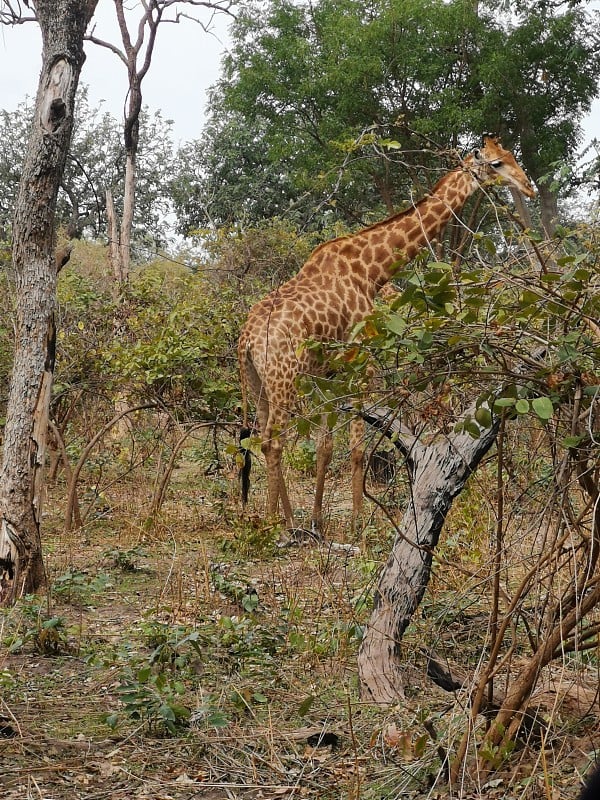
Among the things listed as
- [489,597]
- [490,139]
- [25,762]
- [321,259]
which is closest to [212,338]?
[321,259]

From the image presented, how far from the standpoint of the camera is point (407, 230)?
8492mm

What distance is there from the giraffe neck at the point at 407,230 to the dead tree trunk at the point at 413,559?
405 centimetres

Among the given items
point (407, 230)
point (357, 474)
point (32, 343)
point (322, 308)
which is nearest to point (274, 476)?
point (357, 474)

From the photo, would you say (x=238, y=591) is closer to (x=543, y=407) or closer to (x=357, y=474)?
(x=357, y=474)

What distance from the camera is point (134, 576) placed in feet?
22.6

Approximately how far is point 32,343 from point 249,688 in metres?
2.71

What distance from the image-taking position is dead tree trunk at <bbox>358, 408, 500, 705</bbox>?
14.4ft

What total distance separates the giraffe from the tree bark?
2239mm

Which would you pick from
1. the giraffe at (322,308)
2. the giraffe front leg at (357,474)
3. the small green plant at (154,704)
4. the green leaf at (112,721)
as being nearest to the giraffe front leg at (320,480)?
the giraffe at (322,308)

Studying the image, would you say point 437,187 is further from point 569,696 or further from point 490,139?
point 569,696

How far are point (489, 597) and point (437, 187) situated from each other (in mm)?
4170

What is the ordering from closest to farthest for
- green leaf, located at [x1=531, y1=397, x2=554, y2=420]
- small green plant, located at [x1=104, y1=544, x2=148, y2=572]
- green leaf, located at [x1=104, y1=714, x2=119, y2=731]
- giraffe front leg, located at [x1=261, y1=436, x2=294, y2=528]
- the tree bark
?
green leaf, located at [x1=531, y1=397, x2=554, y2=420], green leaf, located at [x1=104, y1=714, x2=119, y2=731], the tree bark, small green plant, located at [x1=104, y1=544, x2=148, y2=572], giraffe front leg, located at [x1=261, y1=436, x2=294, y2=528]

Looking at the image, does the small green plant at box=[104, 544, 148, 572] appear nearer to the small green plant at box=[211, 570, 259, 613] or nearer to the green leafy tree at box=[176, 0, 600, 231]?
the small green plant at box=[211, 570, 259, 613]

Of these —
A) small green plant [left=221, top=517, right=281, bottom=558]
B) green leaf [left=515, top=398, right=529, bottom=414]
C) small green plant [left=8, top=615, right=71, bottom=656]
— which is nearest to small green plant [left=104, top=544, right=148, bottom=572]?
small green plant [left=221, top=517, right=281, bottom=558]
